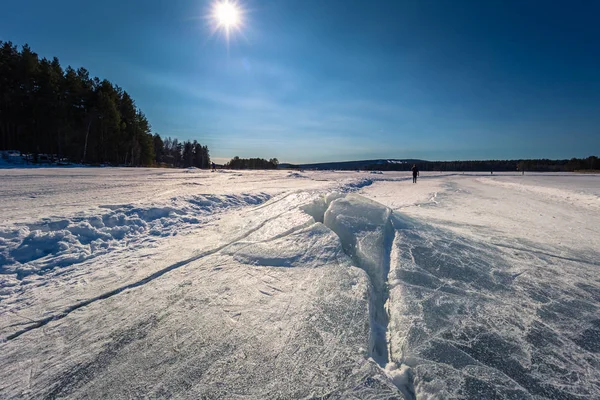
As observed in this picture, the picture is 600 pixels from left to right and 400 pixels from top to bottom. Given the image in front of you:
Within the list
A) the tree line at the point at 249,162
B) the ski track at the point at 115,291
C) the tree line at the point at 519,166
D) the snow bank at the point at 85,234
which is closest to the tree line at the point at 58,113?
the snow bank at the point at 85,234

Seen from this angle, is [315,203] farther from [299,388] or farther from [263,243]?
[299,388]

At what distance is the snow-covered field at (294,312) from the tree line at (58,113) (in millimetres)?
32718

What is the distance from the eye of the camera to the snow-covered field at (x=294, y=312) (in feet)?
5.07

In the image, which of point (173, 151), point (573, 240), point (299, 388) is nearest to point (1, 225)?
point (299, 388)

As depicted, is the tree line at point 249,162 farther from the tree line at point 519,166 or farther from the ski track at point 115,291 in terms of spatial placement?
the ski track at point 115,291

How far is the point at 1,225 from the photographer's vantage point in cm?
341

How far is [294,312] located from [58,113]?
37015 millimetres

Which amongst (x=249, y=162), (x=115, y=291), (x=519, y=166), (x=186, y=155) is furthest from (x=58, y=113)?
(x=519, y=166)

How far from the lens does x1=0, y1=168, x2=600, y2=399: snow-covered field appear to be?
1545 millimetres

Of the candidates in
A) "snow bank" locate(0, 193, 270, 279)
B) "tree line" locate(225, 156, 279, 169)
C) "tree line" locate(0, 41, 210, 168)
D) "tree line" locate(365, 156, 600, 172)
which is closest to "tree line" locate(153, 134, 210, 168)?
"tree line" locate(225, 156, 279, 169)

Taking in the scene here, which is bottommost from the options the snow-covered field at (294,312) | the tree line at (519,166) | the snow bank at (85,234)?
the snow-covered field at (294,312)

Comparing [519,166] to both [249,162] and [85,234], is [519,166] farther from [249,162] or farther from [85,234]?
[85,234]

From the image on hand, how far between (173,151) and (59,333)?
95.6 metres

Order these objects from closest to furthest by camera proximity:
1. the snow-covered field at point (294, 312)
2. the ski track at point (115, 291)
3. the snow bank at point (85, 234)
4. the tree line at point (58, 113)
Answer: the snow-covered field at point (294, 312) < the ski track at point (115, 291) < the snow bank at point (85, 234) < the tree line at point (58, 113)
